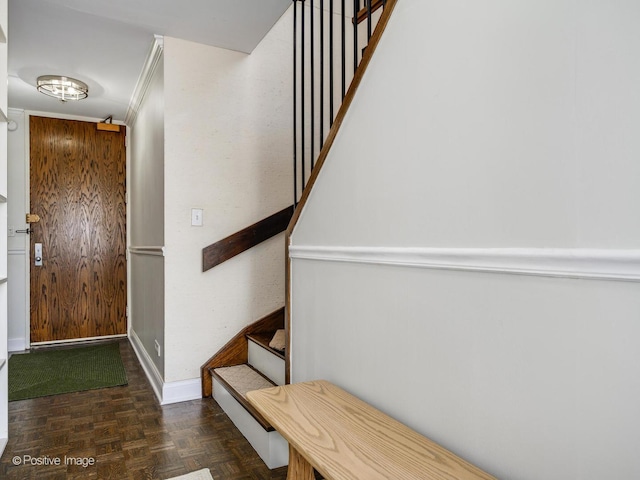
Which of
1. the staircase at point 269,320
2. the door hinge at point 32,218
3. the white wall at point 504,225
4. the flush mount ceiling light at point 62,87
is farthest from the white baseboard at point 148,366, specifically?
the flush mount ceiling light at point 62,87

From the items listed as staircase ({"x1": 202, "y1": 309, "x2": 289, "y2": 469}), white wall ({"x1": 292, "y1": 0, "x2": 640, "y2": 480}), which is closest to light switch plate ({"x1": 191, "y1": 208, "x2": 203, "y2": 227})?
staircase ({"x1": 202, "y1": 309, "x2": 289, "y2": 469})

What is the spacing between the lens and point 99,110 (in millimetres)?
3869

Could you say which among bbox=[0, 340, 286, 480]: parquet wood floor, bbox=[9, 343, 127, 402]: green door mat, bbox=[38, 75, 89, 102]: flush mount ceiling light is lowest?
bbox=[9, 343, 127, 402]: green door mat

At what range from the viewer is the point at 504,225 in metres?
0.84

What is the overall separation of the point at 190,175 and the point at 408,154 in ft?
5.96

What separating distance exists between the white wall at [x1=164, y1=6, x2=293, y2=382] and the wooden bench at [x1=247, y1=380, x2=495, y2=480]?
136 cm

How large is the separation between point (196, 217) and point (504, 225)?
211 centimetres

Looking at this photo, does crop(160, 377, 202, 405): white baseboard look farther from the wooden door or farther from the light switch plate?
the wooden door

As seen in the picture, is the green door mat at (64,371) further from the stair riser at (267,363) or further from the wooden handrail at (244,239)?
the wooden handrail at (244,239)

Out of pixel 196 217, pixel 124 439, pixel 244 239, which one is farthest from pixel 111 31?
pixel 124 439

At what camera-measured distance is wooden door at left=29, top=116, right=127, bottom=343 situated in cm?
390

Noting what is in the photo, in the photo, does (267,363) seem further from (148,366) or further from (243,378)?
(148,366)

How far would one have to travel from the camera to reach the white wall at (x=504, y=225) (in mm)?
651

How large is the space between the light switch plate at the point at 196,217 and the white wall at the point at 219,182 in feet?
→ 0.08
